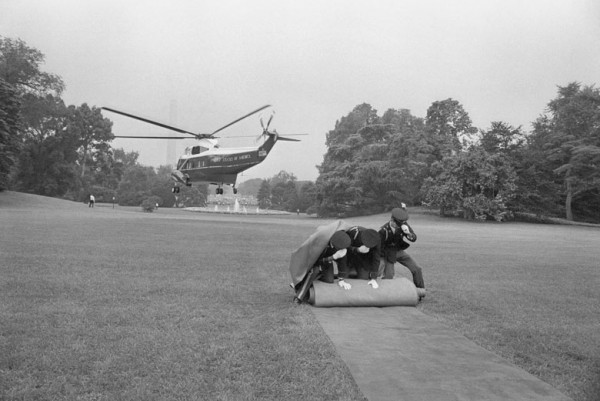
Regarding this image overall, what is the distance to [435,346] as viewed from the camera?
586 cm

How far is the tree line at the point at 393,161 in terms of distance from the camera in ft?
154

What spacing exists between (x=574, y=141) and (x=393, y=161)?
66.4 ft

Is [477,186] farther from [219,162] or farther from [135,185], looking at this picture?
[135,185]

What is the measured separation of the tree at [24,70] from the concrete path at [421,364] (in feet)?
200

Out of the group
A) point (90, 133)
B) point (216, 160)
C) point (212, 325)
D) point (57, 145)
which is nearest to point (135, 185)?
point (90, 133)

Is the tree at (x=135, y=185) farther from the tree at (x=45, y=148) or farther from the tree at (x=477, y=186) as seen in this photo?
the tree at (x=477, y=186)

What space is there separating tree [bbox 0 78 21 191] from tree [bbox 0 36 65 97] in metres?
7.97

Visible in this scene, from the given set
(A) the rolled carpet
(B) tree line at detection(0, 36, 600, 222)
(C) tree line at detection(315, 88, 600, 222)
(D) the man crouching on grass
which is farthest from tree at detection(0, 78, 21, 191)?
(A) the rolled carpet

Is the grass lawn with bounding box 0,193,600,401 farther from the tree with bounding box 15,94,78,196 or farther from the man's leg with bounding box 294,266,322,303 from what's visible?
the tree with bounding box 15,94,78,196

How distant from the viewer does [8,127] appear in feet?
146

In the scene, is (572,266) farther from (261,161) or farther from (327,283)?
(261,161)

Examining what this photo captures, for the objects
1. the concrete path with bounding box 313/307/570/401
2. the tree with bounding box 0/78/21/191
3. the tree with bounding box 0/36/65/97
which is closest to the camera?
the concrete path with bounding box 313/307/570/401

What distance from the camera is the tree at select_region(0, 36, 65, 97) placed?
55.2 meters

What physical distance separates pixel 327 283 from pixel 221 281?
2.89m
